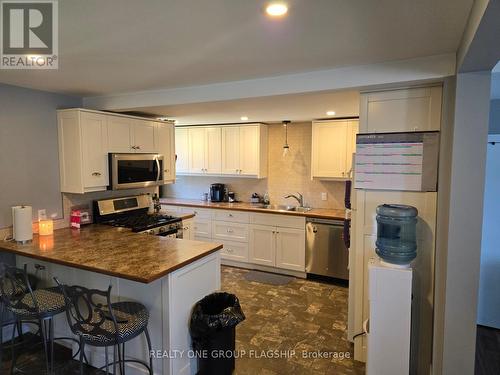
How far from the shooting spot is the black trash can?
2.34 metres

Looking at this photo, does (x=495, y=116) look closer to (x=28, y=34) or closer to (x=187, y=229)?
(x=187, y=229)

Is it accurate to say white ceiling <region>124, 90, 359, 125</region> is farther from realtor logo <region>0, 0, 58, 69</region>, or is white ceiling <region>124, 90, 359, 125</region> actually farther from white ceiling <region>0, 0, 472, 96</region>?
realtor logo <region>0, 0, 58, 69</region>

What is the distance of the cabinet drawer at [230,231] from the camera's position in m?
4.94

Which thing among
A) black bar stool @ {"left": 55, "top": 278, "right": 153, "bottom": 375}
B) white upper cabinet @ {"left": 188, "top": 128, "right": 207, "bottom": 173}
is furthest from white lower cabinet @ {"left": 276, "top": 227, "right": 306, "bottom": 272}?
black bar stool @ {"left": 55, "top": 278, "right": 153, "bottom": 375}

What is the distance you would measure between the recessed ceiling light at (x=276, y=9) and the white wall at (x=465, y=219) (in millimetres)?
1232

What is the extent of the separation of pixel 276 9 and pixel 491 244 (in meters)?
3.18

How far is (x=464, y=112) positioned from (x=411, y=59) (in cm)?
51

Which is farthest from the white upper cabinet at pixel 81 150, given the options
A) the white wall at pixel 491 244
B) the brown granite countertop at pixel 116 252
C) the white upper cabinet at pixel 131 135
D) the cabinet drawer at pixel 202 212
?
the white wall at pixel 491 244

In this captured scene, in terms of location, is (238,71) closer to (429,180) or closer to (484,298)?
(429,180)

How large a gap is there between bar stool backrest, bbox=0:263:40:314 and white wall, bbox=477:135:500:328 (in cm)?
397

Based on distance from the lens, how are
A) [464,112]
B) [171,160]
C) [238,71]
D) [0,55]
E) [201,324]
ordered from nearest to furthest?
[464,112] < [0,55] < [201,324] < [238,71] < [171,160]

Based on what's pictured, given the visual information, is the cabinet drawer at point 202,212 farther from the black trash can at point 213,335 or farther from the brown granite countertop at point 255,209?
A: the black trash can at point 213,335

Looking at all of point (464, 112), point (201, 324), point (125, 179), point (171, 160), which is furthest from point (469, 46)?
point (171, 160)

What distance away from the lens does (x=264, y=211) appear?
4711mm
